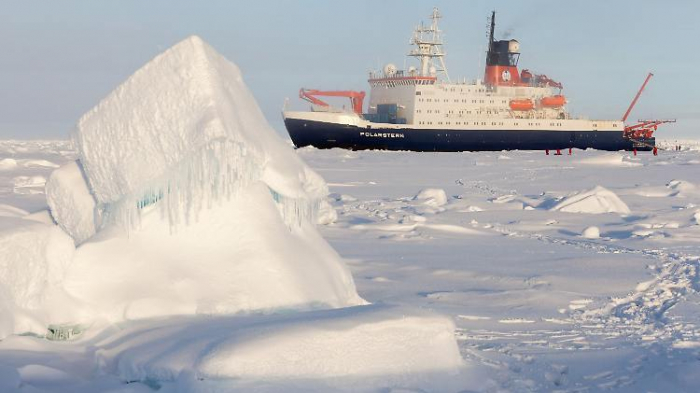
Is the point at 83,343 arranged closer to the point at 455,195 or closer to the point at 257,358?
the point at 257,358

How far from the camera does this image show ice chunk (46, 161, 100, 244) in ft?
16.0

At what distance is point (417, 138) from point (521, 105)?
6680 mm

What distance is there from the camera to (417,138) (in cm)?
4038

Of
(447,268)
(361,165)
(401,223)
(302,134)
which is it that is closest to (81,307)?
(447,268)

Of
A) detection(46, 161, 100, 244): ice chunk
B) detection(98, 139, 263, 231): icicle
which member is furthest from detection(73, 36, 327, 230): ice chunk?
detection(46, 161, 100, 244): ice chunk

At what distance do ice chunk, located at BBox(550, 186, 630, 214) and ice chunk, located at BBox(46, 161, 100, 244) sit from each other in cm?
846

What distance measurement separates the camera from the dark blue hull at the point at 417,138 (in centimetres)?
3950

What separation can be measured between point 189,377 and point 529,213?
9.02 meters

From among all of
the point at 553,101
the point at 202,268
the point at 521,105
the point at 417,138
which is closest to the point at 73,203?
the point at 202,268

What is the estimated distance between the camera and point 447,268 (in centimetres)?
676

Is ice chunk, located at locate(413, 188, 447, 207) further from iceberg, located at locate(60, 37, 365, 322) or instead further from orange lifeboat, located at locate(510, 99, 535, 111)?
orange lifeboat, located at locate(510, 99, 535, 111)

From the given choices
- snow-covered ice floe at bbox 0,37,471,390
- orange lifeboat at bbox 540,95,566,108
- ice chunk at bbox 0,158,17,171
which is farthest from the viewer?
orange lifeboat at bbox 540,95,566,108

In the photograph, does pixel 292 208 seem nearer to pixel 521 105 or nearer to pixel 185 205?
pixel 185 205

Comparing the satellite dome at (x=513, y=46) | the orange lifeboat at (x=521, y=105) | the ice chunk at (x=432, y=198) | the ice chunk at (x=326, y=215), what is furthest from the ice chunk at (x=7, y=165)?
the satellite dome at (x=513, y=46)
